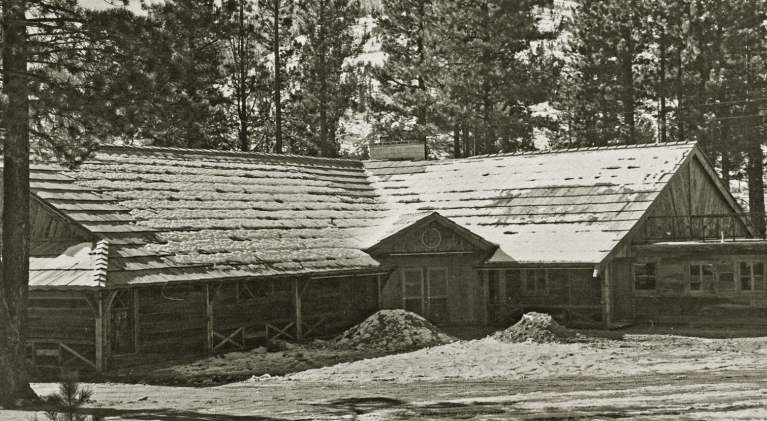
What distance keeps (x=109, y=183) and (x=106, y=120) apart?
9.59 metres

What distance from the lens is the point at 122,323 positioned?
21750 millimetres

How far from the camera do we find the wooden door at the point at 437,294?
28891 millimetres

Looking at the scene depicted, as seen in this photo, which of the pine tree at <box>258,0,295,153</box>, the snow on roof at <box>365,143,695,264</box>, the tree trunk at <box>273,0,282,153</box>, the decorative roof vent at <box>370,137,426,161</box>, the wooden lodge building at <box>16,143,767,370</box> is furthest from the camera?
the pine tree at <box>258,0,295,153</box>

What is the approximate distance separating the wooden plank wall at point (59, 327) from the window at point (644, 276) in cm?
1595

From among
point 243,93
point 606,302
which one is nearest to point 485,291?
point 606,302

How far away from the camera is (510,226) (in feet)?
96.6

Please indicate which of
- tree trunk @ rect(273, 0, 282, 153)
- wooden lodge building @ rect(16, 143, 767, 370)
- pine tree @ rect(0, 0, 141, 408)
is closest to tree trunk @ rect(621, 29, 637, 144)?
wooden lodge building @ rect(16, 143, 767, 370)

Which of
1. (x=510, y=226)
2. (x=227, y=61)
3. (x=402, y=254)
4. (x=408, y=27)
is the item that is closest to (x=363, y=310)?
(x=402, y=254)

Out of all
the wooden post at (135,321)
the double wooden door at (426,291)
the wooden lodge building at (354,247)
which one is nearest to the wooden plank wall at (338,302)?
the wooden lodge building at (354,247)

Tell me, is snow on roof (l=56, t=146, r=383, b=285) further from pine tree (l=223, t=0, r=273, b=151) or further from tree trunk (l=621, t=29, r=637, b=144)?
tree trunk (l=621, t=29, r=637, b=144)

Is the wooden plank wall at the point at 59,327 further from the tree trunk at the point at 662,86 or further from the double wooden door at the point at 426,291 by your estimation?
the tree trunk at the point at 662,86

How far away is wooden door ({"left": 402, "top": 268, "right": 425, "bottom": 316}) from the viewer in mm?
29125

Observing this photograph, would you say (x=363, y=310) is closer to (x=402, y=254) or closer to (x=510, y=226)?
(x=402, y=254)

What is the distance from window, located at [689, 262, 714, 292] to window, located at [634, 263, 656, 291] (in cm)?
112
